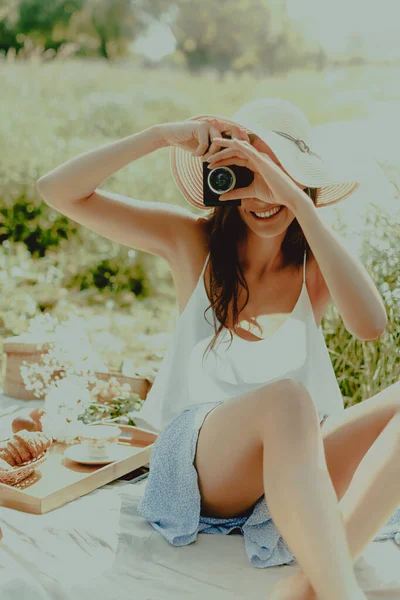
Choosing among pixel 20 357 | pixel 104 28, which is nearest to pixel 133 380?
pixel 20 357

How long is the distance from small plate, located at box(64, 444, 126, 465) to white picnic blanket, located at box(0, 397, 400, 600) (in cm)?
17

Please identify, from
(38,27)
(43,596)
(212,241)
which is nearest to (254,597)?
(43,596)

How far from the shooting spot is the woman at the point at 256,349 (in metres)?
1.32

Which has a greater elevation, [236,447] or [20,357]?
[236,447]

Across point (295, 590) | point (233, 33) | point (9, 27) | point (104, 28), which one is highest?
point (233, 33)

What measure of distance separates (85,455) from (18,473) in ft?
0.72

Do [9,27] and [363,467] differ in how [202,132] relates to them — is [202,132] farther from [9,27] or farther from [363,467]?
[9,27]

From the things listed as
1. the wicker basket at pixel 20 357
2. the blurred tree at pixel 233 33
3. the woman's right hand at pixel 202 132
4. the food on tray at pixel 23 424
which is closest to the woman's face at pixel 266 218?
the woman's right hand at pixel 202 132

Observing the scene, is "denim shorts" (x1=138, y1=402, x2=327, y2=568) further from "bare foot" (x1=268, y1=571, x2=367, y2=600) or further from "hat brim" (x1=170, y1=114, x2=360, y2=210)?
"hat brim" (x1=170, y1=114, x2=360, y2=210)

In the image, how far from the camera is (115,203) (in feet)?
5.51

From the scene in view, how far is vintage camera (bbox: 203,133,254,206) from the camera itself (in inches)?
61.2

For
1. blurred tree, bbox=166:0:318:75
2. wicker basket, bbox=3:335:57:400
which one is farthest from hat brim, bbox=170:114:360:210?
blurred tree, bbox=166:0:318:75

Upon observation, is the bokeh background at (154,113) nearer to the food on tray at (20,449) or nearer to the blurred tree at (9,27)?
the blurred tree at (9,27)

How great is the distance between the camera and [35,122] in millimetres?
5719
